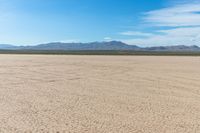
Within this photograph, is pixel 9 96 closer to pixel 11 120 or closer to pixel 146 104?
pixel 11 120

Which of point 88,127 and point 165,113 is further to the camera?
point 165,113

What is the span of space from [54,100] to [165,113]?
370cm

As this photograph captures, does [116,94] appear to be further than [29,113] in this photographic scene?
Yes

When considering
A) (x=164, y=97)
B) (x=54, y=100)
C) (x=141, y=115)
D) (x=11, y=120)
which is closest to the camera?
(x=11, y=120)

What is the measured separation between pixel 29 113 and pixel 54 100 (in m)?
1.90

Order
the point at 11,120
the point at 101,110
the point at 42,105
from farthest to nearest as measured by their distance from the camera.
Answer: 1. the point at 42,105
2. the point at 101,110
3. the point at 11,120

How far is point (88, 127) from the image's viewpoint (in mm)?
6777

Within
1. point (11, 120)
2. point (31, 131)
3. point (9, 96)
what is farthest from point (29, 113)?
point (9, 96)

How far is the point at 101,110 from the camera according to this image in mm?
8484

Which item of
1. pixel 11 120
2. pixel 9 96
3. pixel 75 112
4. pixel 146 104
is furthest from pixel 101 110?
pixel 9 96

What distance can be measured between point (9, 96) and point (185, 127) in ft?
20.5

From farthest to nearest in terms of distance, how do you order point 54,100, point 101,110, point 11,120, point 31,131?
point 54,100 → point 101,110 → point 11,120 → point 31,131

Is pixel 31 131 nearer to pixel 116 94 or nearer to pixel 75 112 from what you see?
pixel 75 112

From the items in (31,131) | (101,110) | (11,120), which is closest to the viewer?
(31,131)
